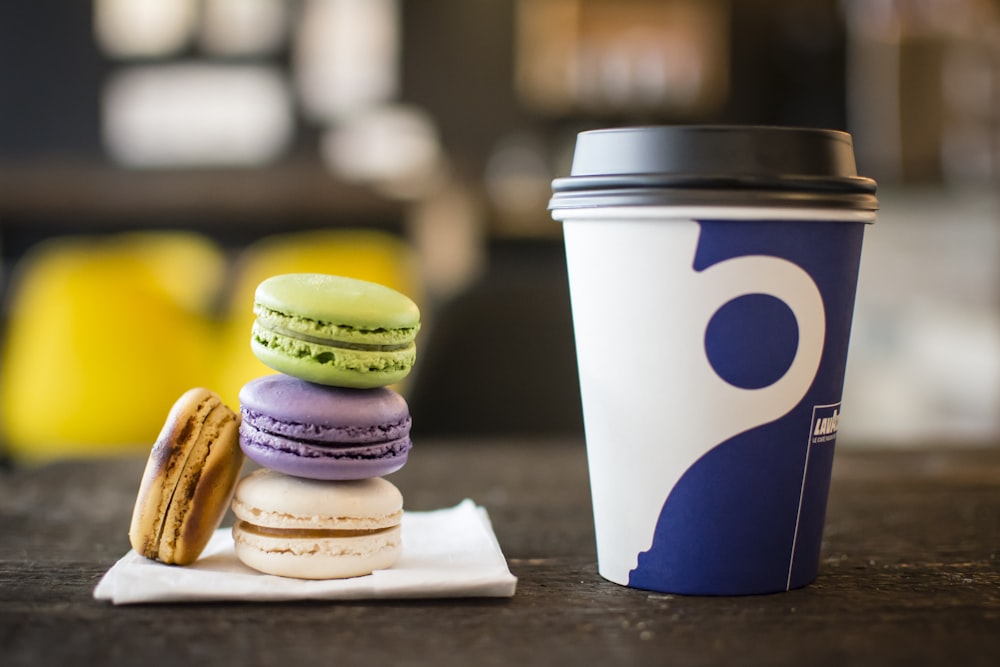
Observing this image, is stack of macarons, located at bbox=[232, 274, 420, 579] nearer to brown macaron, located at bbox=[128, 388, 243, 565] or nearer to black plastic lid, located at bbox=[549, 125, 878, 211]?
brown macaron, located at bbox=[128, 388, 243, 565]

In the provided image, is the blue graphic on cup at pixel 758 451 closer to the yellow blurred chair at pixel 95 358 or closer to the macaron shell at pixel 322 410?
the macaron shell at pixel 322 410

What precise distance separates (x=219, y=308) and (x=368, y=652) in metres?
2.44

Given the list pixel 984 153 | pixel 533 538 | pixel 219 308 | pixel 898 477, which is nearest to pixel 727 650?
pixel 533 538

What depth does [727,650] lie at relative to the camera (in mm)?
496

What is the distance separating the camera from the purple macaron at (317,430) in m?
0.60

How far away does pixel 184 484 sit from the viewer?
24.1 inches

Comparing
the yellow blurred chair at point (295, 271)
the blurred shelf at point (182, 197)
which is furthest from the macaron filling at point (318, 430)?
the blurred shelf at point (182, 197)

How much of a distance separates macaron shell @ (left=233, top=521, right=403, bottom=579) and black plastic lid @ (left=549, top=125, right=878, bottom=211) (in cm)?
25

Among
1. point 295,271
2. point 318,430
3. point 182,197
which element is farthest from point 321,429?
point 182,197

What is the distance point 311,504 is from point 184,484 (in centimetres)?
8

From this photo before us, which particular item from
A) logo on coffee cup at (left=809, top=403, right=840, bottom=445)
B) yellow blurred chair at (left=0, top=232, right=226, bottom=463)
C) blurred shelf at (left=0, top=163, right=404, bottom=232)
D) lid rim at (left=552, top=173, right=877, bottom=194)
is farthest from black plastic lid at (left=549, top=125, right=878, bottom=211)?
blurred shelf at (left=0, top=163, right=404, bottom=232)

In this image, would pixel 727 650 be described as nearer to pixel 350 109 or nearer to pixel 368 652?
pixel 368 652

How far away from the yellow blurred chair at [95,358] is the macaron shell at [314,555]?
5.35ft

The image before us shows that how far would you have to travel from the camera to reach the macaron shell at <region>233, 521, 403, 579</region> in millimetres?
601
